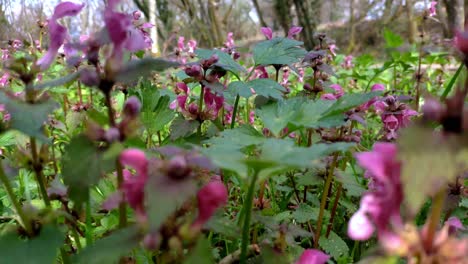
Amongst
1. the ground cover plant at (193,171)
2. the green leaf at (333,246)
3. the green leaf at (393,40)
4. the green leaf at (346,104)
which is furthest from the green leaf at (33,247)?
the green leaf at (393,40)

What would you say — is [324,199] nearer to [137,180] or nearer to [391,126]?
[391,126]

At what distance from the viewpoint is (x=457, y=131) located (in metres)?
0.39

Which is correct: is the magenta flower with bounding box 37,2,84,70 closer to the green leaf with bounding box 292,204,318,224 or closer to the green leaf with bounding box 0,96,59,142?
the green leaf with bounding box 0,96,59,142

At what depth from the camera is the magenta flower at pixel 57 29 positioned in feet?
2.33

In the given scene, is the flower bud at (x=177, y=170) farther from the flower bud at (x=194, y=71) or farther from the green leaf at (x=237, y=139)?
the flower bud at (x=194, y=71)

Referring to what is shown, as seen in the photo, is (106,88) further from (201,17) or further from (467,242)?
(201,17)

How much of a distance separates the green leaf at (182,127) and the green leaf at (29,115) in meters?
0.46

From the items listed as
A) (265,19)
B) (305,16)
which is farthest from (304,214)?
(265,19)

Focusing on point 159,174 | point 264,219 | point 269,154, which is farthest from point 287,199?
point 159,174

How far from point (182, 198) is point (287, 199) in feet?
2.96

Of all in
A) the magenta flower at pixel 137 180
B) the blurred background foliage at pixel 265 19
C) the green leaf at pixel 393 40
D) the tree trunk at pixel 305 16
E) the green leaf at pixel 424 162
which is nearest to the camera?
the green leaf at pixel 424 162

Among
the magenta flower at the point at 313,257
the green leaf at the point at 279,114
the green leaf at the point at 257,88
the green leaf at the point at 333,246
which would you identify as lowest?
the green leaf at the point at 333,246

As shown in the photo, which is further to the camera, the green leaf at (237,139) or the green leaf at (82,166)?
the green leaf at (237,139)

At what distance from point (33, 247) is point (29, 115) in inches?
6.9
